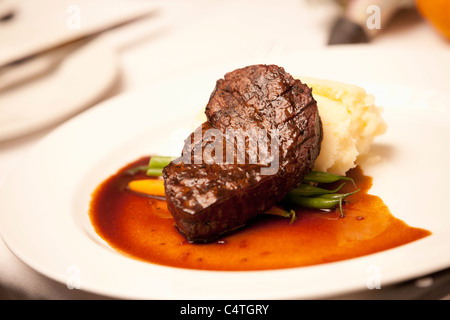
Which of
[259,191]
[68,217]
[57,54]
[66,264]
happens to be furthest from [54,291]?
[57,54]

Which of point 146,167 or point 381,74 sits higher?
point 381,74

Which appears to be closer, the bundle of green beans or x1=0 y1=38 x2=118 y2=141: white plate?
the bundle of green beans

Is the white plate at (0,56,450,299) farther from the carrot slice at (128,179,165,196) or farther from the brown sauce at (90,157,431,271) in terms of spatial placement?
the carrot slice at (128,179,165,196)
